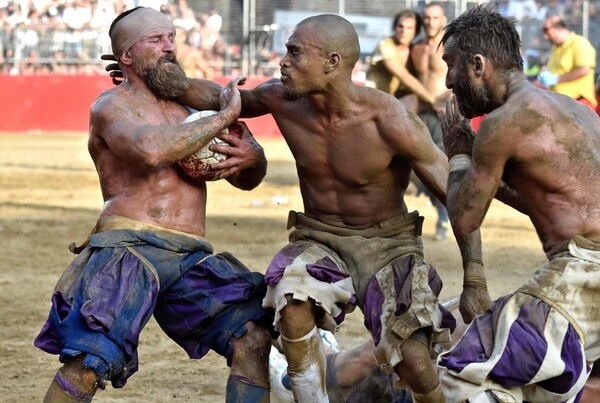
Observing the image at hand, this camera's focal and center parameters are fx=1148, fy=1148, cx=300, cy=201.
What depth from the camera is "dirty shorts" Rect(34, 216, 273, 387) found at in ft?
15.5

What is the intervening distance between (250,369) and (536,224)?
1391 mm

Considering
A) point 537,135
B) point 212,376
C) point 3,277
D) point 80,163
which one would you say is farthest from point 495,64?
point 80,163

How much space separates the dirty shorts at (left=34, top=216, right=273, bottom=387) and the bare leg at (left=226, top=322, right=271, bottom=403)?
0.05m

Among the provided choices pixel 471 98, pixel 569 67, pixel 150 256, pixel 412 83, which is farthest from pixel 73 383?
pixel 569 67

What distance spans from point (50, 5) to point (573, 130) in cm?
2112

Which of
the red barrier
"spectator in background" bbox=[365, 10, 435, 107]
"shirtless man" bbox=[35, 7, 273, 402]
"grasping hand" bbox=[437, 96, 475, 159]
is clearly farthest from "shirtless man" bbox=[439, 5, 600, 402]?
the red barrier

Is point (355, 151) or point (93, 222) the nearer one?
point (355, 151)

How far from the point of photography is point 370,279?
5.12 meters

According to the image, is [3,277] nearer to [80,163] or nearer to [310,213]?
[310,213]

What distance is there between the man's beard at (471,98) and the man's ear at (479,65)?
44mm

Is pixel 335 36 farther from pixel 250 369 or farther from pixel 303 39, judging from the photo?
pixel 250 369

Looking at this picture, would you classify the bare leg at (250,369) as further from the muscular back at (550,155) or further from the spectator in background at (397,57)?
the spectator in background at (397,57)

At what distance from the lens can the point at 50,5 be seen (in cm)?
2409

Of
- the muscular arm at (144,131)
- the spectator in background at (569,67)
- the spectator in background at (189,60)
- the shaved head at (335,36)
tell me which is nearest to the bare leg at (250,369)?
the muscular arm at (144,131)
